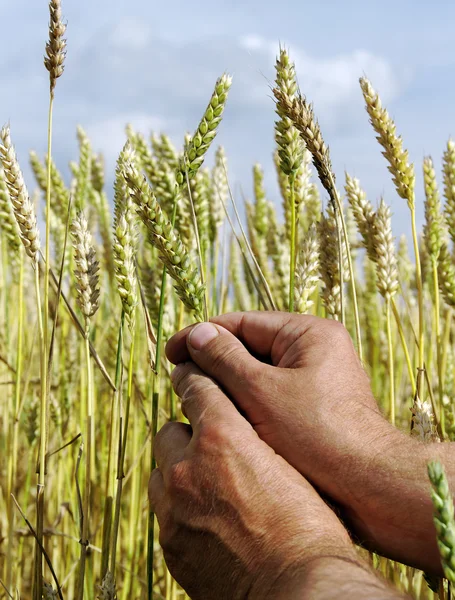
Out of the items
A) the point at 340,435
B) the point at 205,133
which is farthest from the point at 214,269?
the point at 340,435

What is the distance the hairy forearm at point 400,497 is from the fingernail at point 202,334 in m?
0.27

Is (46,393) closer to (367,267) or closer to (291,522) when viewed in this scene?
(291,522)

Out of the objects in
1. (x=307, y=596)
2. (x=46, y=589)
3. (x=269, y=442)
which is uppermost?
(x=269, y=442)

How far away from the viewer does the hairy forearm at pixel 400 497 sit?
84 centimetres

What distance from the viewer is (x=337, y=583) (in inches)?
26.3

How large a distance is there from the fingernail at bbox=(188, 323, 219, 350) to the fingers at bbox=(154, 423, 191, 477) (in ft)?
0.39

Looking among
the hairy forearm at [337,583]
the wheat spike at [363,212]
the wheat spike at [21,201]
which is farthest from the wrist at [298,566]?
the wheat spike at [363,212]

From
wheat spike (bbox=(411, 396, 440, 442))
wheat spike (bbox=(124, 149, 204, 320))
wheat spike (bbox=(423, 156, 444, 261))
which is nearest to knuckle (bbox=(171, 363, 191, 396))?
wheat spike (bbox=(124, 149, 204, 320))

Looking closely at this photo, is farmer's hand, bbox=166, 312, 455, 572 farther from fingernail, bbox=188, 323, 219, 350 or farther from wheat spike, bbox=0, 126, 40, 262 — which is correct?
wheat spike, bbox=0, 126, 40, 262

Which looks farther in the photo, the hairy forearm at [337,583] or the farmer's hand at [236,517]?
the farmer's hand at [236,517]

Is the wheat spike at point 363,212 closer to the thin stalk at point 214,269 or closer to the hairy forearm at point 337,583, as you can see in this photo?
the thin stalk at point 214,269

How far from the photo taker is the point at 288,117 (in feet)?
3.54

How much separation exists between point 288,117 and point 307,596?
711mm

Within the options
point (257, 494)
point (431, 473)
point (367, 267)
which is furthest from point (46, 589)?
point (367, 267)
